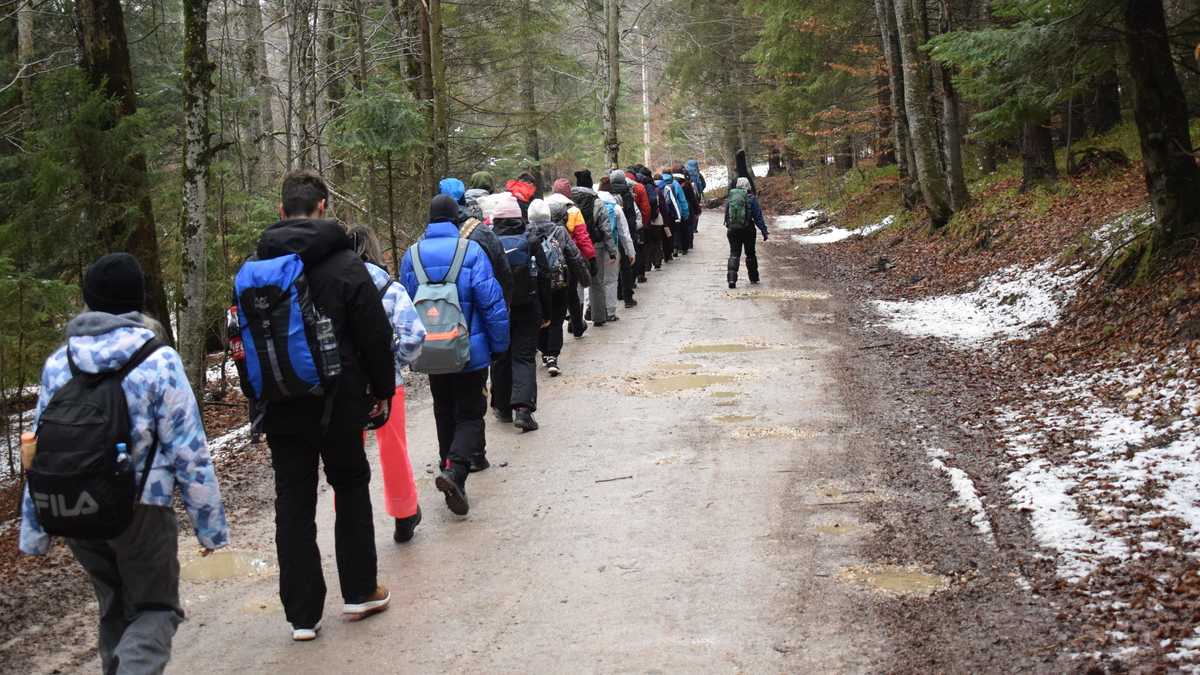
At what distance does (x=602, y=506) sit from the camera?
23.6ft

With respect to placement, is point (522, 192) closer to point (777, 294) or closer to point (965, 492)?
point (777, 294)

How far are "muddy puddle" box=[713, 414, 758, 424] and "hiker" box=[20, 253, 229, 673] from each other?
5.68 m

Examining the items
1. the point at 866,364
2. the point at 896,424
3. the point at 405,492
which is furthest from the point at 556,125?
the point at 405,492

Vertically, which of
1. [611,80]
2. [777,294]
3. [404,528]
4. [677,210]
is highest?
[611,80]

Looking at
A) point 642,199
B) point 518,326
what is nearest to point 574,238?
point 518,326

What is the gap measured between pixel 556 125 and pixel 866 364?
1969 centimetres

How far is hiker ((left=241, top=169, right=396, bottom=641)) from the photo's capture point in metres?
4.85

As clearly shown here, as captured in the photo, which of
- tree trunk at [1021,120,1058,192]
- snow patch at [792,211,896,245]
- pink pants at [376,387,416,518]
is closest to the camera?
pink pants at [376,387,416,518]

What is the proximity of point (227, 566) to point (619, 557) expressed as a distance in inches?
95.6

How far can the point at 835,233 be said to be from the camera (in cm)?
2883

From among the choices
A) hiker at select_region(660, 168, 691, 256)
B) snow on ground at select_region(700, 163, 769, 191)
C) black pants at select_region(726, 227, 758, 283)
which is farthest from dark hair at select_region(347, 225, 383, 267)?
snow on ground at select_region(700, 163, 769, 191)

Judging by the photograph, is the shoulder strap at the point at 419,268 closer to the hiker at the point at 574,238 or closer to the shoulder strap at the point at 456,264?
the shoulder strap at the point at 456,264

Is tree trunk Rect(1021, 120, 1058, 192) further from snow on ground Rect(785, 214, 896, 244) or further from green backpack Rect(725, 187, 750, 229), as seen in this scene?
snow on ground Rect(785, 214, 896, 244)

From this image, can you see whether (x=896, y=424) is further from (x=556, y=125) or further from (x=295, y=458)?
(x=556, y=125)
